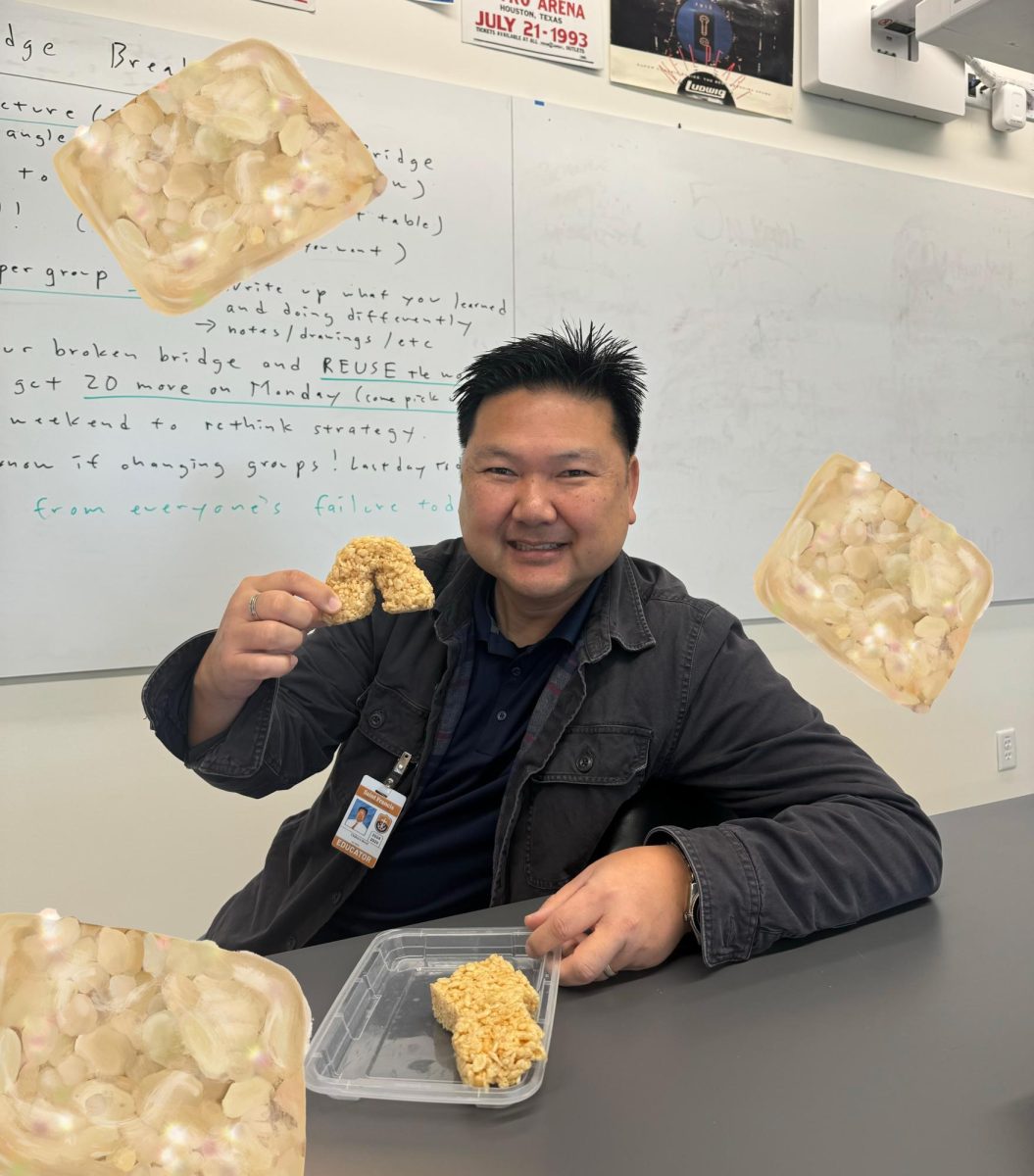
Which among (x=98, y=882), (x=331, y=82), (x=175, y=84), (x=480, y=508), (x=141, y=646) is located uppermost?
(x=331, y=82)

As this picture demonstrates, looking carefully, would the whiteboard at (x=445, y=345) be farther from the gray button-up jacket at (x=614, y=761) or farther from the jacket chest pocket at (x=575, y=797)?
the jacket chest pocket at (x=575, y=797)

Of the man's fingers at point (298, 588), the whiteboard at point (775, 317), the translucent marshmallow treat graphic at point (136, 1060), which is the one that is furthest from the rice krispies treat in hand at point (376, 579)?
the whiteboard at point (775, 317)

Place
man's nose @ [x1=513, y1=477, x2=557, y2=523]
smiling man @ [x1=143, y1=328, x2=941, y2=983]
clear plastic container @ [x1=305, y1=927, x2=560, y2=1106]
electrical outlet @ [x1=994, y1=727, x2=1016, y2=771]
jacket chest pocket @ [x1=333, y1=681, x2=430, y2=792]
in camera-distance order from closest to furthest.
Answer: clear plastic container @ [x1=305, y1=927, x2=560, y2=1106], smiling man @ [x1=143, y1=328, x2=941, y2=983], man's nose @ [x1=513, y1=477, x2=557, y2=523], jacket chest pocket @ [x1=333, y1=681, x2=430, y2=792], electrical outlet @ [x1=994, y1=727, x2=1016, y2=771]

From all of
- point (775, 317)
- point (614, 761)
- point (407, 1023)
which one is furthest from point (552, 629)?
Result: point (775, 317)

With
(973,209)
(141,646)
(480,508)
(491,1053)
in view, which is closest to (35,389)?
(141,646)

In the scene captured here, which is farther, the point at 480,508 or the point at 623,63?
the point at 623,63

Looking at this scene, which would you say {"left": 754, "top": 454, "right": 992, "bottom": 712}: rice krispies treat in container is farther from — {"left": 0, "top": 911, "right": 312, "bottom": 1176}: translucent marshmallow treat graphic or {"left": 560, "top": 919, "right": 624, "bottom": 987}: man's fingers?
{"left": 0, "top": 911, "right": 312, "bottom": 1176}: translucent marshmallow treat graphic

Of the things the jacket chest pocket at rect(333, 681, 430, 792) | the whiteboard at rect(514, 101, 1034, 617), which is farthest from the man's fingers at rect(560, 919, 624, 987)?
the whiteboard at rect(514, 101, 1034, 617)

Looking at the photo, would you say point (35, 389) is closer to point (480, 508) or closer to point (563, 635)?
point (480, 508)
